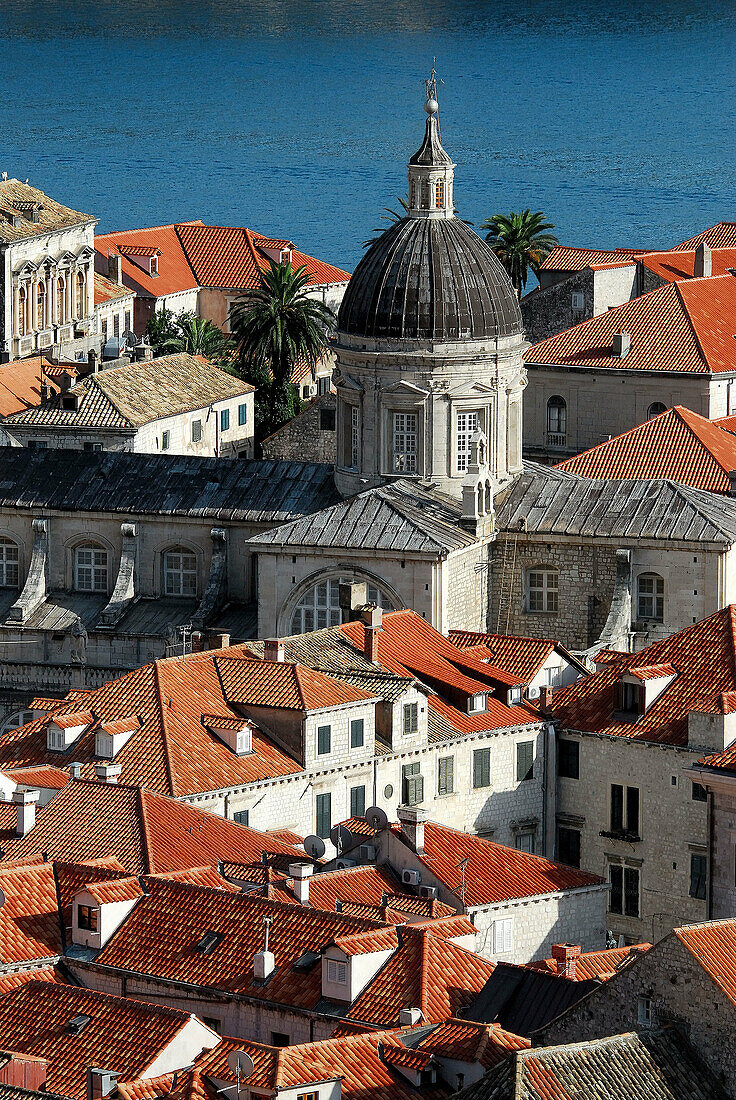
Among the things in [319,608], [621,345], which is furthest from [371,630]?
[621,345]

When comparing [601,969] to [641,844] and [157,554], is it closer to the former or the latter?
[641,844]

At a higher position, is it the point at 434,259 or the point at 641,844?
the point at 434,259

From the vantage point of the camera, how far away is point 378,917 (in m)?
61.6

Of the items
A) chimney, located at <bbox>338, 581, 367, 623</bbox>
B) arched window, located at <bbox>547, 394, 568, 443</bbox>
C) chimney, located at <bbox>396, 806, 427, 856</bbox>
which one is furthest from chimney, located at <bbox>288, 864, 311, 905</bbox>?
arched window, located at <bbox>547, 394, 568, 443</bbox>

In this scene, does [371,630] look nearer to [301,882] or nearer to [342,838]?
[342,838]

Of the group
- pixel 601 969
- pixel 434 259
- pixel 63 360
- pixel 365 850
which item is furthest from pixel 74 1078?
pixel 63 360

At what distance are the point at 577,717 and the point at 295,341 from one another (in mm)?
55158

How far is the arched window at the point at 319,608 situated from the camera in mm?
87812

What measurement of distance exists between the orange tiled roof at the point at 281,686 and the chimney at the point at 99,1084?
22350mm

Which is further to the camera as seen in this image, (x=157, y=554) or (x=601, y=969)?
(x=157, y=554)

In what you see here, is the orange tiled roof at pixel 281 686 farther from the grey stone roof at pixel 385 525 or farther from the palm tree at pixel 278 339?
the palm tree at pixel 278 339

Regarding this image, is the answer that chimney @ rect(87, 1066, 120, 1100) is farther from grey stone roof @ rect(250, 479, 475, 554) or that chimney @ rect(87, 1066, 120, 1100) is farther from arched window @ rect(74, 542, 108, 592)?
arched window @ rect(74, 542, 108, 592)

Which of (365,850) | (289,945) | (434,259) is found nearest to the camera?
(289,945)

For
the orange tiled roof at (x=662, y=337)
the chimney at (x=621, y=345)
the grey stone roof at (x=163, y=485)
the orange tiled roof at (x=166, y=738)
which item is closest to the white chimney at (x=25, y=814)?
the orange tiled roof at (x=166, y=738)
